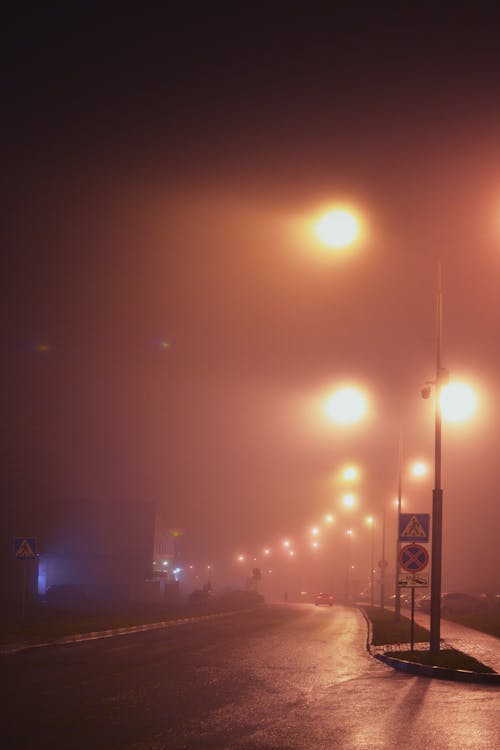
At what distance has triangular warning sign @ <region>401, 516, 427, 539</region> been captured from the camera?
71.6 ft

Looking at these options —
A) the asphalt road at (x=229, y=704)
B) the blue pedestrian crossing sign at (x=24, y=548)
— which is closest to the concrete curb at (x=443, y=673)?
the asphalt road at (x=229, y=704)

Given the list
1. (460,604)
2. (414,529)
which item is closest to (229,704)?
(414,529)

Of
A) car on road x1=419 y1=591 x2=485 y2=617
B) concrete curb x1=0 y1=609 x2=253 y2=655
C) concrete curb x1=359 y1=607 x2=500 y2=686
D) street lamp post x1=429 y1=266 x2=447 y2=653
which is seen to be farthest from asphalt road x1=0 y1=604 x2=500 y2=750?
car on road x1=419 y1=591 x2=485 y2=617

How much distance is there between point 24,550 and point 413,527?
1349cm

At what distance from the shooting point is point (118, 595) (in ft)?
231

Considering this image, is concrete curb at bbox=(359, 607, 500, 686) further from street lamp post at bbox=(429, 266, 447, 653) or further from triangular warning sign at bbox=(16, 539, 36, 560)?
triangular warning sign at bbox=(16, 539, 36, 560)

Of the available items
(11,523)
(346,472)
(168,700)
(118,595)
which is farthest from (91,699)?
(118,595)

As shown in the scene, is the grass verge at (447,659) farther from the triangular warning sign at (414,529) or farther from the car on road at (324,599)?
the car on road at (324,599)

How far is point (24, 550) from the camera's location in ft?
95.5

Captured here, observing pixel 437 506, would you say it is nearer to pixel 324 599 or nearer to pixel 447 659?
pixel 447 659

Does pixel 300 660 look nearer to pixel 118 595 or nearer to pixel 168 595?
pixel 118 595

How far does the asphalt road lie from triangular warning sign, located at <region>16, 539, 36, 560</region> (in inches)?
286

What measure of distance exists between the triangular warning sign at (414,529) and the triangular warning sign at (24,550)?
509 inches

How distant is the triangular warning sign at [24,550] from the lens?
2895 cm
